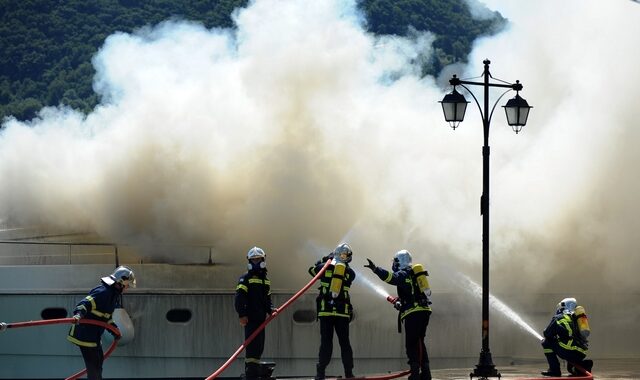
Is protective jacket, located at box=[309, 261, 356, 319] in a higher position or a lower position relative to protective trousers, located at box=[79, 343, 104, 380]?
higher

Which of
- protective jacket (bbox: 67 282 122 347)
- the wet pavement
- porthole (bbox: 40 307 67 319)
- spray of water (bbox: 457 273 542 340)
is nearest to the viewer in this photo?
protective jacket (bbox: 67 282 122 347)

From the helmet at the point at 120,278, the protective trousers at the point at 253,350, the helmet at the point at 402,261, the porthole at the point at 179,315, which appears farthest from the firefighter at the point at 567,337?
the porthole at the point at 179,315

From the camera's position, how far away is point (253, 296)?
17375mm

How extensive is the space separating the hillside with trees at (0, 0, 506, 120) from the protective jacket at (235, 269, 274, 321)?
47557mm

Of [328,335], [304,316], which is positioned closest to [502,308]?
[304,316]

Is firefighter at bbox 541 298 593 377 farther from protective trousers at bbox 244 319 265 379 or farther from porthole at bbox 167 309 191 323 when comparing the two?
porthole at bbox 167 309 191 323

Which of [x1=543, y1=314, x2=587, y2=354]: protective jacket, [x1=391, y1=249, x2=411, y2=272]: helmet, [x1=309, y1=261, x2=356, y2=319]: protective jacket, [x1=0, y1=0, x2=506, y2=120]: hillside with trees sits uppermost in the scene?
[x1=0, y1=0, x2=506, y2=120]: hillside with trees

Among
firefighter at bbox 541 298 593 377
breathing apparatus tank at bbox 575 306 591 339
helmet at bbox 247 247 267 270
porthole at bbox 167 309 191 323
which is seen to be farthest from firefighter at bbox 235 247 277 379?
porthole at bbox 167 309 191 323

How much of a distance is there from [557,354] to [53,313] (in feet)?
44.1

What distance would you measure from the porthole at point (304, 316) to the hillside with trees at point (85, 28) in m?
37.6

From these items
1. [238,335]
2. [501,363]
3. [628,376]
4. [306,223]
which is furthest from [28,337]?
[628,376]

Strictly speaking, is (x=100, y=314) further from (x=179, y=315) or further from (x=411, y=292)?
(x=179, y=315)

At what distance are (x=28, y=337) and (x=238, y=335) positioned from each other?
190 inches

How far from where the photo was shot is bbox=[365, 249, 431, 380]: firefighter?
16.8 meters
